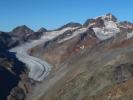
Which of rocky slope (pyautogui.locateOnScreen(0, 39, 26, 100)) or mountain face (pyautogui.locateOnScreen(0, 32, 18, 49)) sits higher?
mountain face (pyautogui.locateOnScreen(0, 32, 18, 49))

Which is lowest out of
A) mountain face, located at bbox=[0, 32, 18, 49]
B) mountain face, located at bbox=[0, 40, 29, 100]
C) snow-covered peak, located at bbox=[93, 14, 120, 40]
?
mountain face, located at bbox=[0, 40, 29, 100]

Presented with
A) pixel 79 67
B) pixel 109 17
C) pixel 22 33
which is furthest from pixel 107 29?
pixel 79 67

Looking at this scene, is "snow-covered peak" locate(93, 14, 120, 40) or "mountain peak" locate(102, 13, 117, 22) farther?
"mountain peak" locate(102, 13, 117, 22)

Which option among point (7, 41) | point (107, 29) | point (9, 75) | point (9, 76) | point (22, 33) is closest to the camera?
point (9, 76)

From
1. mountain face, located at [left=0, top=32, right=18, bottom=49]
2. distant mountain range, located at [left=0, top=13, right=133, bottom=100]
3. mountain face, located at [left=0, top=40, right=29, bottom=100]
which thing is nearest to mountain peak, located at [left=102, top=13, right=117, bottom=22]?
distant mountain range, located at [left=0, top=13, right=133, bottom=100]

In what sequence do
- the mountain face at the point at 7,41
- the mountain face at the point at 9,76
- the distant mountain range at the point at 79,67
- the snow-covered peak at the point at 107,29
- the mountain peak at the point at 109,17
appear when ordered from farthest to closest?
the mountain peak at the point at 109,17
the mountain face at the point at 7,41
the snow-covered peak at the point at 107,29
the mountain face at the point at 9,76
the distant mountain range at the point at 79,67

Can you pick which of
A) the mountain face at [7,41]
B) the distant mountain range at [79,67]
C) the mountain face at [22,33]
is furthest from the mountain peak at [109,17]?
the mountain face at [7,41]

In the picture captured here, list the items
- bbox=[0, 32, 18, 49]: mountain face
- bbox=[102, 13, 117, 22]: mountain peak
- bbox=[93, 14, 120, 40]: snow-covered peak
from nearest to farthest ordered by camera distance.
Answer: bbox=[93, 14, 120, 40]: snow-covered peak < bbox=[0, 32, 18, 49]: mountain face < bbox=[102, 13, 117, 22]: mountain peak

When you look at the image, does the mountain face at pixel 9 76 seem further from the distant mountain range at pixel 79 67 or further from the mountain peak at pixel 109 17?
the mountain peak at pixel 109 17

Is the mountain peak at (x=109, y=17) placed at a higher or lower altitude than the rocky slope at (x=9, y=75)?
higher

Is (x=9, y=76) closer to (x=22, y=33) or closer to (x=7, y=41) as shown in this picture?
(x=7, y=41)

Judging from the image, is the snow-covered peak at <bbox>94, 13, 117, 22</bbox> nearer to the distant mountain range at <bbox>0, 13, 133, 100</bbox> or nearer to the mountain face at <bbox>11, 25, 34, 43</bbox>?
the distant mountain range at <bbox>0, 13, 133, 100</bbox>
